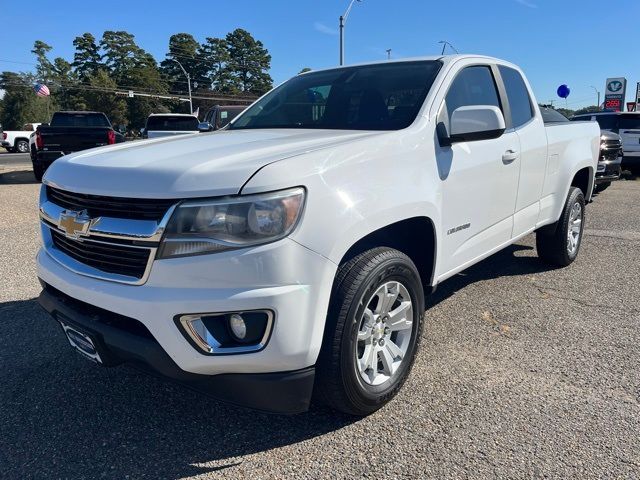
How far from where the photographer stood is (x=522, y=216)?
409 centimetres

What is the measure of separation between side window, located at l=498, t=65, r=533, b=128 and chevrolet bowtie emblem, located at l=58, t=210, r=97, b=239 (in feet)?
10.2

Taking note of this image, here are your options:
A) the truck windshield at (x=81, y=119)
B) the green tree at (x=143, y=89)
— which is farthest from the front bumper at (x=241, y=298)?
the green tree at (x=143, y=89)

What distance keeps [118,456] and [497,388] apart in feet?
6.62

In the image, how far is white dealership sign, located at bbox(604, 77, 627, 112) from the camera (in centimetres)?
2797

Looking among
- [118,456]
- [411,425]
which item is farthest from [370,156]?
[118,456]

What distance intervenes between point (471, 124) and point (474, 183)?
46 cm

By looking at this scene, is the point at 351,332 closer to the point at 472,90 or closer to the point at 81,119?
the point at 472,90

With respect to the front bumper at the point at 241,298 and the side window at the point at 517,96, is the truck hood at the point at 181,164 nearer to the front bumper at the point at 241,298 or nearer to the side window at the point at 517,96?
the front bumper at the point at 241,298

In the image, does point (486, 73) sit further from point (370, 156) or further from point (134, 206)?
point (134, 206)

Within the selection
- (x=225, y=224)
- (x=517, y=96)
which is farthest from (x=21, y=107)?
(x=225, y=224)

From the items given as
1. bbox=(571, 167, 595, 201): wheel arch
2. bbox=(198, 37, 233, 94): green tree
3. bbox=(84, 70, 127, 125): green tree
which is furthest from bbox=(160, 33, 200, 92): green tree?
bbox=(571, 167, 595, 201): wheel arch

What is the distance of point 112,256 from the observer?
7.27ft

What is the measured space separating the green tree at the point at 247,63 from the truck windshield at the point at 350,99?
3625 inches

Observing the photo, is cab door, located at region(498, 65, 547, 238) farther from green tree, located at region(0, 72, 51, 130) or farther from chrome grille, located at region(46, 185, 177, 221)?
green tree, located at region(0, 72, 51, 130)
